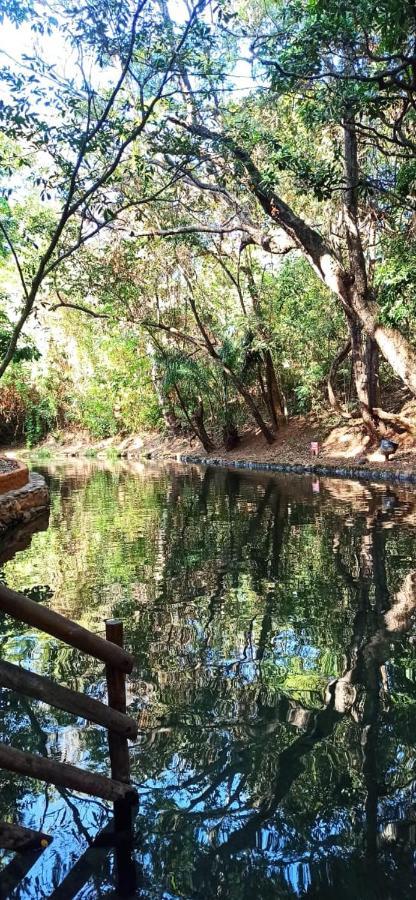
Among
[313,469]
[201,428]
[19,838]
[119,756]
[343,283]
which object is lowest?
[19,838]

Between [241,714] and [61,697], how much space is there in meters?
1.81

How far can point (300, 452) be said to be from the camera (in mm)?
22562

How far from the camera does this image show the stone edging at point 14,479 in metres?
12.4

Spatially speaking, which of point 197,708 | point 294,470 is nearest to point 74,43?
point 197,708

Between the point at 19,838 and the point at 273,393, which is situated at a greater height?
the point at 273,393

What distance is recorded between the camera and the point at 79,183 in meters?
9.33

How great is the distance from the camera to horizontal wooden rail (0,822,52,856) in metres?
2.88

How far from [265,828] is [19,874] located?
3.79 feet

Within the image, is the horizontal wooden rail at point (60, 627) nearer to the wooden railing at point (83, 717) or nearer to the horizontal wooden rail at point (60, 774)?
the wooden railing at point (83, 717)

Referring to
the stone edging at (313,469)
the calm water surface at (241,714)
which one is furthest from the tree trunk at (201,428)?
the calm water surface at (241,714)

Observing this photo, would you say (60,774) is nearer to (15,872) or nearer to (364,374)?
(15,872)

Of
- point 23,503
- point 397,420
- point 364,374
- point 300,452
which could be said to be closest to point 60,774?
point 23,503

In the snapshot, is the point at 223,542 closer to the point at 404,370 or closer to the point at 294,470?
the point at 404,370

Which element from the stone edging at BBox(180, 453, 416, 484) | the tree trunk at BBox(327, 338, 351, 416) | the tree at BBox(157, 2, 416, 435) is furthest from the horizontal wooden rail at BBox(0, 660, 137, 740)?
the tree trunk at BBox(327, 338, 351, 416)
